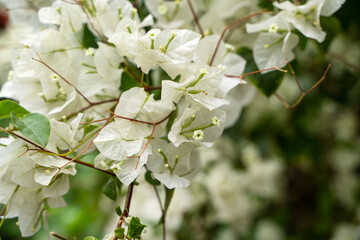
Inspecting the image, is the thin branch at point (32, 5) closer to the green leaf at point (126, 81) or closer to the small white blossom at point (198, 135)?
the green leaf at point (126, 81)

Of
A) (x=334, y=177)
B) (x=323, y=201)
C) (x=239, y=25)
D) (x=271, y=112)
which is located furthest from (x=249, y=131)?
(x=239, y=25)

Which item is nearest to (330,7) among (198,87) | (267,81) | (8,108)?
(267,81)

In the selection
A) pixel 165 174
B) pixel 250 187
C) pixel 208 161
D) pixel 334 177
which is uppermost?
pixel 165 174

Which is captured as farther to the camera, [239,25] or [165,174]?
[239,25]

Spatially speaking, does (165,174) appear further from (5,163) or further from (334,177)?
(334,177)

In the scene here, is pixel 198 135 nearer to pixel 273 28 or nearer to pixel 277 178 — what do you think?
pixel 273 28

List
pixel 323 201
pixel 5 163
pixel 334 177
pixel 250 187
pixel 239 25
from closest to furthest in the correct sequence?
pixel 5 163 < pixel 239 25 < pixel 323 201 < pixel 250 187 < pixel 334 177

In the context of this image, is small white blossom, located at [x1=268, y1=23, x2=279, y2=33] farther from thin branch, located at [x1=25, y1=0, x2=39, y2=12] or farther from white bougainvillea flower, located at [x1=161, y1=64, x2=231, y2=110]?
thin branch, located at [x1=25, y1=0, x2=39, y2=12]
